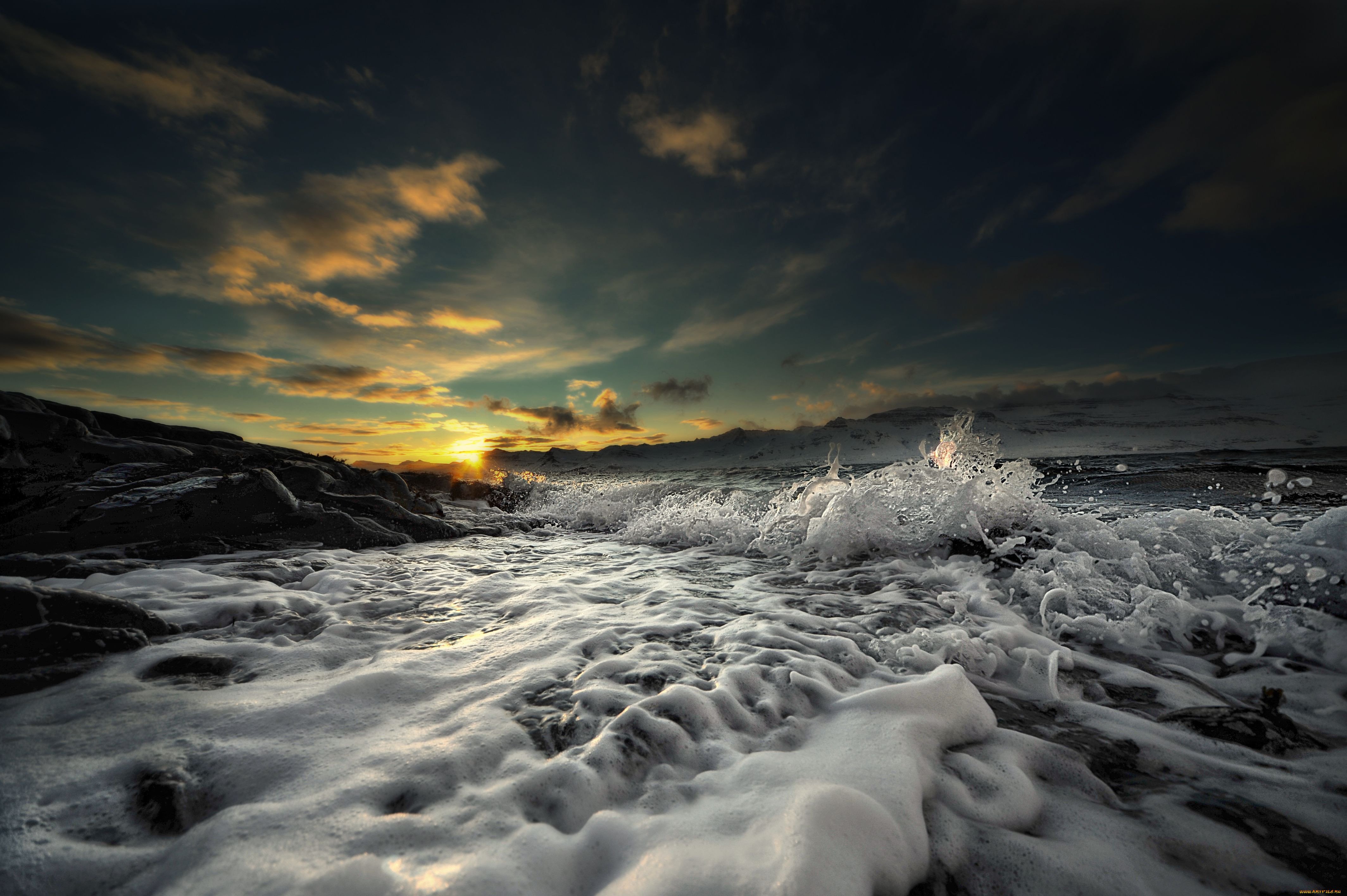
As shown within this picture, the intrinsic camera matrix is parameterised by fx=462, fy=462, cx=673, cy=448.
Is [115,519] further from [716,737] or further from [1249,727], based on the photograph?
[1249,727]

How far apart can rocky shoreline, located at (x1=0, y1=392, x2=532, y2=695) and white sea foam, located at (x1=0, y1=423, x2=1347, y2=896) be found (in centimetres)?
30

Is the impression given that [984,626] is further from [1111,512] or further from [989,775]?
[1111,512]

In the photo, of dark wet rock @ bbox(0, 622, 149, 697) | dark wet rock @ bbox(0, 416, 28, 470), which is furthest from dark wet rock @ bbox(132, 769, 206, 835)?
dark wet rock @ bbox(0, 416, 28, 470)

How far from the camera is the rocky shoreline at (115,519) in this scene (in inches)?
93.4

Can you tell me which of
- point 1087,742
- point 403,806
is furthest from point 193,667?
point 1087,742

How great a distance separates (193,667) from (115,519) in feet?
13.3

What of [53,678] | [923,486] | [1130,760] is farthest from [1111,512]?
[53,678]

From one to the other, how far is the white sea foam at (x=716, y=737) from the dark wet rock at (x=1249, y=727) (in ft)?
0.16

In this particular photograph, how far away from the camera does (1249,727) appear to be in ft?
6.41

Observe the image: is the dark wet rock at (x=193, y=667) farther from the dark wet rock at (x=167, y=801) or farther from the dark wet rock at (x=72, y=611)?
the dark wet rock at (x=167, y=801)

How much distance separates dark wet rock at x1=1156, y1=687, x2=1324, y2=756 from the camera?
1.90 meters

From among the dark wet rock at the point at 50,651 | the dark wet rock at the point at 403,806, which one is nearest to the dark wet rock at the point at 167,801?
the dark wet rock at the point at 403,806

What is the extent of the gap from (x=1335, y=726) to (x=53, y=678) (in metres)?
5.88

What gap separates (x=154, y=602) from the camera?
3275 mm
